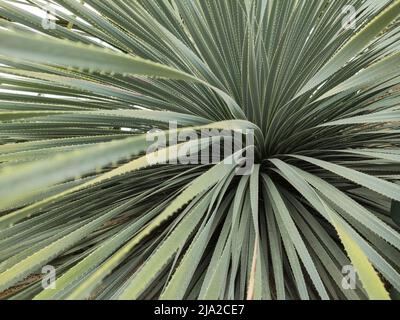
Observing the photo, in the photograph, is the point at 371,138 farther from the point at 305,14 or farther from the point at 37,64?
the point at 37,64

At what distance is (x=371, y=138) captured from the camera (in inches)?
31.7

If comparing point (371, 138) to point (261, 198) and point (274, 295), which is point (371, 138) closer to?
point (261, 198)

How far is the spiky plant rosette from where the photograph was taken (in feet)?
1.97

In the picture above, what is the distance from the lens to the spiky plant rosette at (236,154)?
602mm

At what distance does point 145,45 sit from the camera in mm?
832

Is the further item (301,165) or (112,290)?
(301,165)

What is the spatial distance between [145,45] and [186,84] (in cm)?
11

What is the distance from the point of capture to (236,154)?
0.63 metres

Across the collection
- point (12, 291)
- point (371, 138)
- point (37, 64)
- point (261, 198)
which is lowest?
point (12, 291)

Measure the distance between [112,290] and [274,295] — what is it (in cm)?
24

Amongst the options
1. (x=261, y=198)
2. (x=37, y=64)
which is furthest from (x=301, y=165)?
(x=37, y=64)
